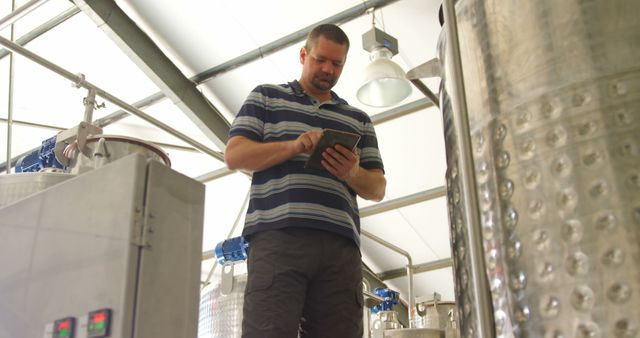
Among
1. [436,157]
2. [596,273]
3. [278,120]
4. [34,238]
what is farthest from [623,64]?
[436,157]

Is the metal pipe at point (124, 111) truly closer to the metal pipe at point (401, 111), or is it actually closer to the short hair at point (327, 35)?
the metal pipe at point (401, 111)

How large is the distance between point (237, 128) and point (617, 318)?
972 millimetres

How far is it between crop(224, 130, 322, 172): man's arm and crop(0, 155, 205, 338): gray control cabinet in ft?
0.60

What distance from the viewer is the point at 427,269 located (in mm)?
7215

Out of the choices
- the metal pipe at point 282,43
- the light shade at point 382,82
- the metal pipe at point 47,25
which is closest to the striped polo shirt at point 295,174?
the light shade at point 382,82

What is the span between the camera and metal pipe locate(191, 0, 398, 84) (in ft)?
13.8

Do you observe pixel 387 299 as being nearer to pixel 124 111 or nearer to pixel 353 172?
pixel 353 172

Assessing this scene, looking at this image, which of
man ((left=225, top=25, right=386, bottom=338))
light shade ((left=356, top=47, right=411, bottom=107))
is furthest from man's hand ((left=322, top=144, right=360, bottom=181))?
light shade ((left=356, top=47, right=411, bottom=107))

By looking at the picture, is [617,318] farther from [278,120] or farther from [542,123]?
[278,120]

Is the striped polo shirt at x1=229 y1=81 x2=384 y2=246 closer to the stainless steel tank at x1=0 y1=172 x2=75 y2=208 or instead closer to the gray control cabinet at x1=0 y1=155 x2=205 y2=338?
the gray control cabinet at x1=0 y1=155 x2=205 y2=338

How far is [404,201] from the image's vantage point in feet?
20.0

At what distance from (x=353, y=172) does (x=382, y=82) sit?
7.23 feet

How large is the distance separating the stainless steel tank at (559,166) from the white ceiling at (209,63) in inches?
137

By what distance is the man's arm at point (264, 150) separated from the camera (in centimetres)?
137
